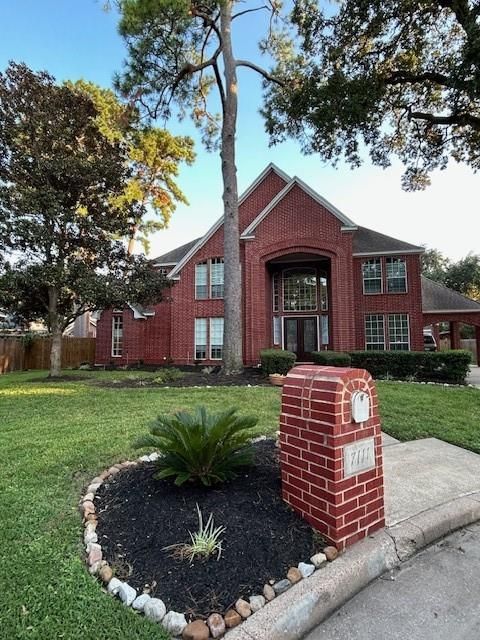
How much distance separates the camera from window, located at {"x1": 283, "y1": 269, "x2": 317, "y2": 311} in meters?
18.2

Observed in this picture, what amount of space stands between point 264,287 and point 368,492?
1482cm

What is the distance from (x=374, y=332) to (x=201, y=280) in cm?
892

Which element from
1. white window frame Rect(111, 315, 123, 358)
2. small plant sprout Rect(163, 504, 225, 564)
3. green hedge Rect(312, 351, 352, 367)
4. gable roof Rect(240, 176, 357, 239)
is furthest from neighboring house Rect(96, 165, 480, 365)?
small plant sprout Rect(163, 504, 225, 564)

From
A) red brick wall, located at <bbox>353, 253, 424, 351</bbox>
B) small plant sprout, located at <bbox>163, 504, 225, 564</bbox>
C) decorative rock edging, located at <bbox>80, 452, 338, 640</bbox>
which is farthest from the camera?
red brick wall, located at <bbox>353, 253, 424, 351</bbox>

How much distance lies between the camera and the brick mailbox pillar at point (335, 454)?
92.7 inches

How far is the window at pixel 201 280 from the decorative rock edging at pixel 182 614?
16.0 m

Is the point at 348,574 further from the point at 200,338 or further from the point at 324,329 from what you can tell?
the point at 200,338

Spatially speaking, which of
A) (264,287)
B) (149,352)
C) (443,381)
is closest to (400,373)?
(443,381)

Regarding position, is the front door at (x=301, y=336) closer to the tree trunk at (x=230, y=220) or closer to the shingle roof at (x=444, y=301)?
the tree trunk at (x=230, y=220)

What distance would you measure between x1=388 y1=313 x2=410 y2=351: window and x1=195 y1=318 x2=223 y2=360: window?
8.19 metres

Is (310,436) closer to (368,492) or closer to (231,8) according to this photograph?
(368,492)

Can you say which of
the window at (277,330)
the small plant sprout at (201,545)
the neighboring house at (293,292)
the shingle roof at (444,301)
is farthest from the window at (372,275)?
the small plant sprout at (201,545)

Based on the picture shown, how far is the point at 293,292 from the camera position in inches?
723

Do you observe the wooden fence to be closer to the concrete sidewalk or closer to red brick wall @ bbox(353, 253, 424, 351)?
red brick wall @ bbox(353, 253, 424, 351)
